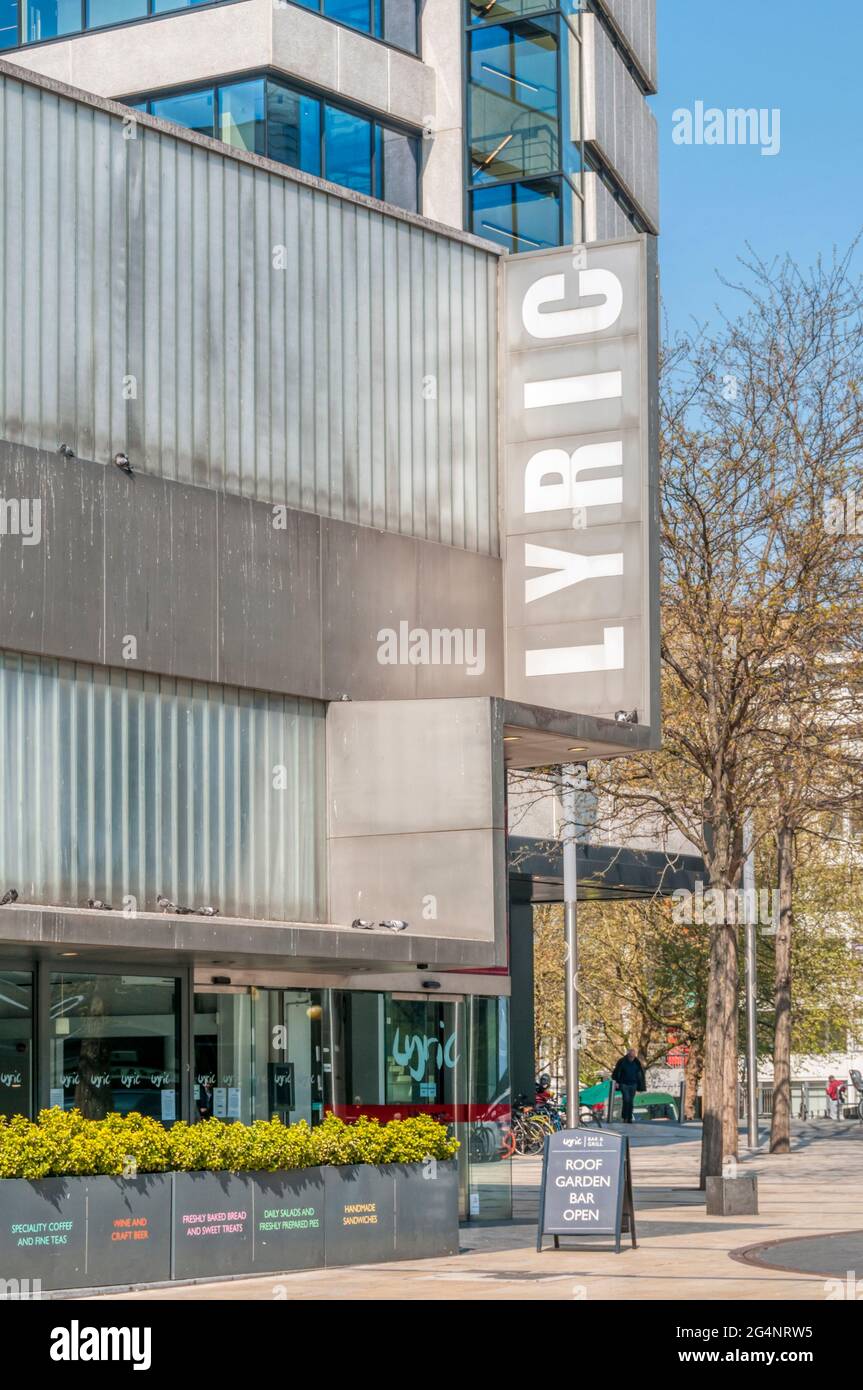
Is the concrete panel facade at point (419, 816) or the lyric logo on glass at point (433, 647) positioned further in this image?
the lyric logo on glass at point (433, 647)

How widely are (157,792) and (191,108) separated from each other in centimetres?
1655

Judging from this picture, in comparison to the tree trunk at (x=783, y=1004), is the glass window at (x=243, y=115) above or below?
above

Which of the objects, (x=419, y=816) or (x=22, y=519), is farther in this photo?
(x=419, y=816)

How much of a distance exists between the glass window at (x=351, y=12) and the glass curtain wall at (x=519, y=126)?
6.05ft

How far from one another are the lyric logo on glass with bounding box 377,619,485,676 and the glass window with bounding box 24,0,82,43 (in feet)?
52.9

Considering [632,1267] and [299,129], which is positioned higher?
[299,129]

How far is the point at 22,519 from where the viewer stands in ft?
56.4

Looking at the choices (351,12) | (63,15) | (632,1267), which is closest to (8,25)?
(63,15)

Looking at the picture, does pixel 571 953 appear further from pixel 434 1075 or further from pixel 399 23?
pixel 399 23

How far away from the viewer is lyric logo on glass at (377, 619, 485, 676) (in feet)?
68.0

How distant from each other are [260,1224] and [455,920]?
3.87 m

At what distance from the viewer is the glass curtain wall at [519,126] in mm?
32750

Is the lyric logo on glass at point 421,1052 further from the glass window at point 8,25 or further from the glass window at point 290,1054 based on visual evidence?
the glass window at point 8,25
